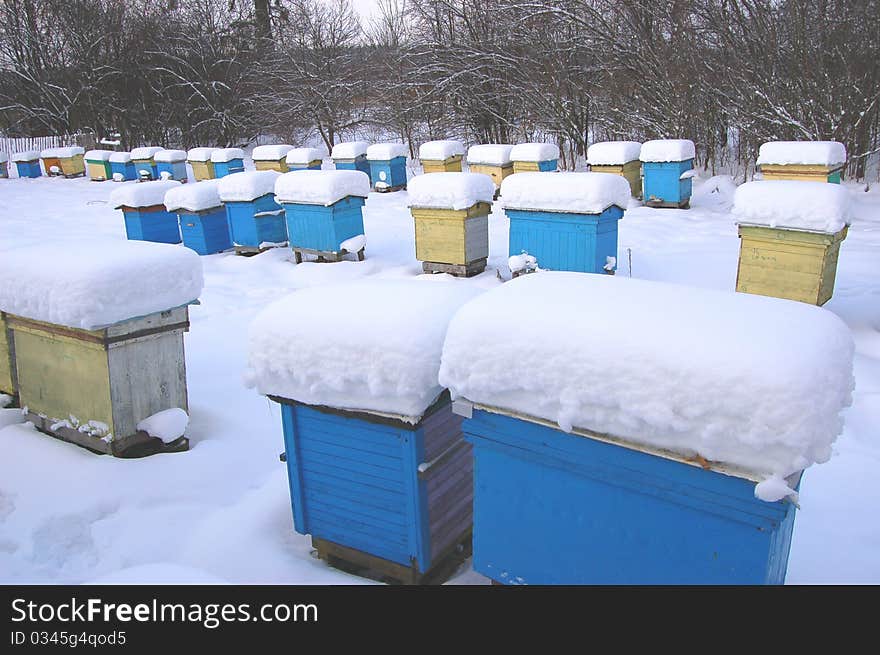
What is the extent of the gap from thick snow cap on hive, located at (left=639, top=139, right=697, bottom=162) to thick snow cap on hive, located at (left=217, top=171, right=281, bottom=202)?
6173mm

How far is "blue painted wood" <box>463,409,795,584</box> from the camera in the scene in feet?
6.64

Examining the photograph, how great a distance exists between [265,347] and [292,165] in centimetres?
1280

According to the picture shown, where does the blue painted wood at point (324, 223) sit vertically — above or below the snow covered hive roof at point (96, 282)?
below

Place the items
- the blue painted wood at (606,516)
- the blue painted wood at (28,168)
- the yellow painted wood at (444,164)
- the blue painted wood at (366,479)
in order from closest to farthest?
the blue painted wood at (606,516) → the blue painted wood at (366,479) → the yellow painted wood at (444,164) → the blue painted wood at (28,168)

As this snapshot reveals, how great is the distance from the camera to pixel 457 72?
1836 cm

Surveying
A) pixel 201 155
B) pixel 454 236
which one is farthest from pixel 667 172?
pixel 201 155

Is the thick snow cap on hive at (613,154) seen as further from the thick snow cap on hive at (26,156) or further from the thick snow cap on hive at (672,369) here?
the thick snow cap on hive at (26,156)

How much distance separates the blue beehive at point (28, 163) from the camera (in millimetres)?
19469

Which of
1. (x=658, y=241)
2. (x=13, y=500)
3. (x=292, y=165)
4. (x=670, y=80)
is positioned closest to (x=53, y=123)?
(x=292, y=165)

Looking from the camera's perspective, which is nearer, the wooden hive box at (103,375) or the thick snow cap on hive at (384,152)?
the wooden hive box at (103,375)

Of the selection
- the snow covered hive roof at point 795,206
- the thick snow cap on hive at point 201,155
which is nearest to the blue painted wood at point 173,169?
the thick snow cap on hive at point 201,155

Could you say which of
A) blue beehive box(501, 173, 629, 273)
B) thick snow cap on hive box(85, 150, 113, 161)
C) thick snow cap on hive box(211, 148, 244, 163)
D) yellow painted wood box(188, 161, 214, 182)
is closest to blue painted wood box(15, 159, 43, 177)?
thick snow cap on hive box(85, 150, 113, 161)

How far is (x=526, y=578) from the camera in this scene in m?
2.55

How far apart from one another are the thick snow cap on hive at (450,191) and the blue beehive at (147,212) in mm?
4152
